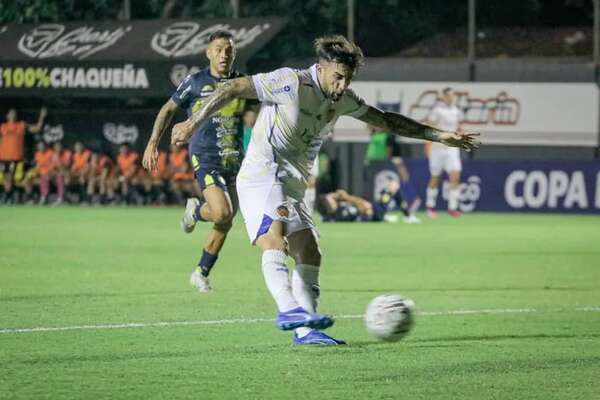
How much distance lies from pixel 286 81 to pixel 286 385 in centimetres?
225

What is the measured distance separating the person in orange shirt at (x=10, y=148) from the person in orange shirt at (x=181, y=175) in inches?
130

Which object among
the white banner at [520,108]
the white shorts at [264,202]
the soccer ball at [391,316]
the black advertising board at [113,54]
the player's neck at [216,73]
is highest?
the black advertising board at [113,54]

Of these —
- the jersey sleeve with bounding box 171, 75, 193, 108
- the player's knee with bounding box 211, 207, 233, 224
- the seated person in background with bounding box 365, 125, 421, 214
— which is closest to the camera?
the jersey sleeve with bounding box 171, 75, 193, 108

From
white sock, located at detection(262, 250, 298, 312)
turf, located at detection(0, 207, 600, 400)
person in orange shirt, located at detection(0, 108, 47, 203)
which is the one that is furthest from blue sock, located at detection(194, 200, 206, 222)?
person in orange shirt, located at detection(0, 108, 47, 203)

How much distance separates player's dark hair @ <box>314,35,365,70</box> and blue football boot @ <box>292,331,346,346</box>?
69.0 inches

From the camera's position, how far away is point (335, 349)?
29.3 feet

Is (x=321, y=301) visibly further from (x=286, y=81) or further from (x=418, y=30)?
(x=418, y=30)

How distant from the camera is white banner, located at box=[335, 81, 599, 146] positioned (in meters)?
29.7

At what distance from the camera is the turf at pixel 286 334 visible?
7.59 meters

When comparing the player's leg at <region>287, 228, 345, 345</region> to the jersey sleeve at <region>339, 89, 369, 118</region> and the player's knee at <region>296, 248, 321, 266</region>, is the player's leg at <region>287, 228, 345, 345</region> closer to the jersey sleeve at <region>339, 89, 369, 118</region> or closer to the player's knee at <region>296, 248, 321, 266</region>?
the player's knee at <region>296, 248, 321, 266</region>

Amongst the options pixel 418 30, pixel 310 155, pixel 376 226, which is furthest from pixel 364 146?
pixel 310 155

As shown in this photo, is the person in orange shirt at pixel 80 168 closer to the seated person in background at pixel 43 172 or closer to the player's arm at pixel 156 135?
the seated person in background at pixel 43 172

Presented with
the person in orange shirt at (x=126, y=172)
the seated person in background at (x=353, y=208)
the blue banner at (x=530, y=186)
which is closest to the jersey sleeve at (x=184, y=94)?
the seated person in background at (x=353, y=208)

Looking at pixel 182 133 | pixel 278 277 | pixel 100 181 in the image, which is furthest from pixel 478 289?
pixel 100 181
